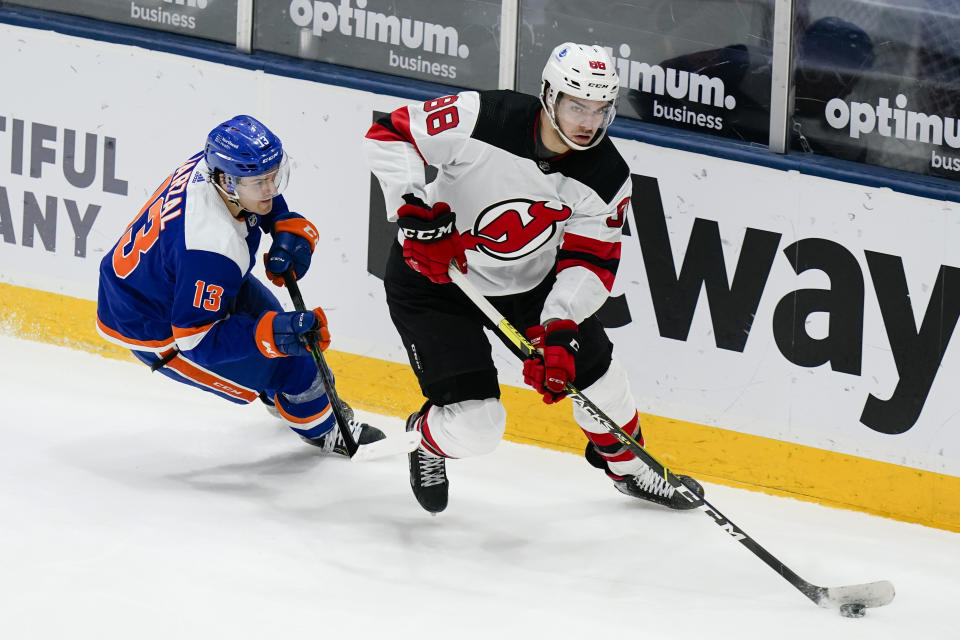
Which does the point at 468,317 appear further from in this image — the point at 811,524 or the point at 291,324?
the point at 811,524

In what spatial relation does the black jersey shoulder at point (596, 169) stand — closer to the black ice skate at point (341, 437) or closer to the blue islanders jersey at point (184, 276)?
the blue islanders jersey at point (184, 276)

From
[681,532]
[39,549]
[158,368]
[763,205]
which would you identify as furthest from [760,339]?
[39,549]

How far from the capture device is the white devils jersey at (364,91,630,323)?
3.16m

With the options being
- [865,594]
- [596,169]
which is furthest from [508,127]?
[865,594]

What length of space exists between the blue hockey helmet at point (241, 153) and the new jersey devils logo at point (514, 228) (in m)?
0.51

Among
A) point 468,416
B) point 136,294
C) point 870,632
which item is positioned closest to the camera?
point 870,632

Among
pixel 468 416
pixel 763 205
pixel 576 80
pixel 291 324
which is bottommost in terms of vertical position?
pixel 468 416

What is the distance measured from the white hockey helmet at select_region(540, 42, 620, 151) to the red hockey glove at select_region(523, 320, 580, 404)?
0.43 metres

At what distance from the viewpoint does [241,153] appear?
3.20 m

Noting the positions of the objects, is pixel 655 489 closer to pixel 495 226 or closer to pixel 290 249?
pixel 495 226

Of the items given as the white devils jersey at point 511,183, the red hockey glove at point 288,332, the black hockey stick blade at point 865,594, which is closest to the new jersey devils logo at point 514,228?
the white devils jersey at point 511,183

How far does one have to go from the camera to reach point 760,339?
3.70 m

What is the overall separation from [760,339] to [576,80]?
1077mm

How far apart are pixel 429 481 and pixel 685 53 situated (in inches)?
56.6
